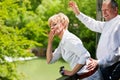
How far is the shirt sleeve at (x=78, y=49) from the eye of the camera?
68.9 inches

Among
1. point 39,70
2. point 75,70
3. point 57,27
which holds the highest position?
point 57,27

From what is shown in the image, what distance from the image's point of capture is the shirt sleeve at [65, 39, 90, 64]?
175cm

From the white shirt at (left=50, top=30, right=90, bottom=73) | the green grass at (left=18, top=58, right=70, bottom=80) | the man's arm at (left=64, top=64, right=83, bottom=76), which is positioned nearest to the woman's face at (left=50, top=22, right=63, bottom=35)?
the white shirt at (left=50, top=30, right=90, bottom=73)

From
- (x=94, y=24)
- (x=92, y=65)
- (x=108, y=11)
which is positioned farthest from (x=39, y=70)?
(x=92, y=65)

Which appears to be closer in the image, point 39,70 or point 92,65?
point 92,65

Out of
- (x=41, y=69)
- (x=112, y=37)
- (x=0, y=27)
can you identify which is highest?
(x=112, y=37)

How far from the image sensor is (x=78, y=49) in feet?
5.75

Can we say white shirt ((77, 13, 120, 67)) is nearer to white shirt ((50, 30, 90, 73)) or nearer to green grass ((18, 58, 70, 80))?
white shirt ((50, 30, 90, 73))

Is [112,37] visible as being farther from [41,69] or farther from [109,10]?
[41,69]

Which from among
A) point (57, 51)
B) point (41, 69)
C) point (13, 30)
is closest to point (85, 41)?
point (41, 69)

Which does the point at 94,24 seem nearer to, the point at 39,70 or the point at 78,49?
the point at 78,49

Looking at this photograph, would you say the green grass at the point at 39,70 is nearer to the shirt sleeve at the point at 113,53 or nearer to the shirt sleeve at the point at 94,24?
the shirt sleeve at the point at 94,24

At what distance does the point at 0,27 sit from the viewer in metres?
5.20

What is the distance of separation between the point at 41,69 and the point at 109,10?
16.5m
